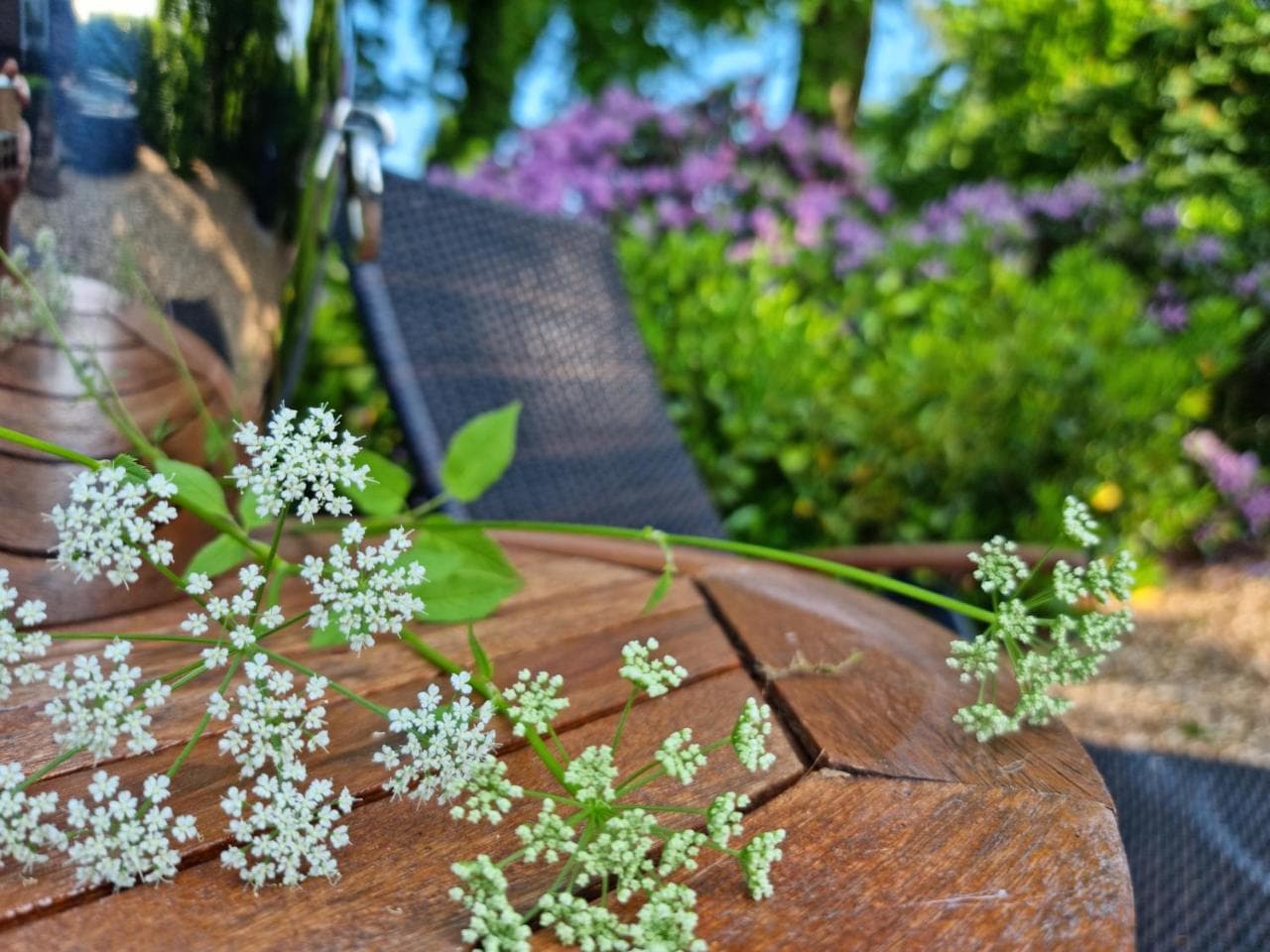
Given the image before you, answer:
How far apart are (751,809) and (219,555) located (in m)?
0.50

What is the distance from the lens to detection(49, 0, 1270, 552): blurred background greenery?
296 centimetres

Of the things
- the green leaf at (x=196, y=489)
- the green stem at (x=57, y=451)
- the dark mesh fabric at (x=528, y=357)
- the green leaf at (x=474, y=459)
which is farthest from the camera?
the dark mesh fabric at (x=528, y=357)

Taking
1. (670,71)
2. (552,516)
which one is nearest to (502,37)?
(670,71)

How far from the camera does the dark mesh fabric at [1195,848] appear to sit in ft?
4.10

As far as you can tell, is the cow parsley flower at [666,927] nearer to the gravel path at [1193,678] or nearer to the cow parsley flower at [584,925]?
the cow parsley flower at [584,925]

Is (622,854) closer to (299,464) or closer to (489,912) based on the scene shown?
(489,912)

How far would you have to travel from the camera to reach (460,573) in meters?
0.91

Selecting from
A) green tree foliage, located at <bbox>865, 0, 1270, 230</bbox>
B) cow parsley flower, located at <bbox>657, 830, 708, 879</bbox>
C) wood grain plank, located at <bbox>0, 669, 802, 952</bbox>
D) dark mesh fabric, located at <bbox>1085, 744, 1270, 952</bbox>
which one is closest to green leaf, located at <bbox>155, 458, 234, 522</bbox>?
wood grain plank, located at <bbox>0, 669, 802, 952</bbox>

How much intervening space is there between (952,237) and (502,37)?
15.0ft

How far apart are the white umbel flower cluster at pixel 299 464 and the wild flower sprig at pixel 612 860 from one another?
0.52 feet

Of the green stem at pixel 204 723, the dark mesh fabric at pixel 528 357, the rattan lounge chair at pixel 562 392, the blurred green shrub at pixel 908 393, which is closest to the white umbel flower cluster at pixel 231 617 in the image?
the green stem at pixel 204 723

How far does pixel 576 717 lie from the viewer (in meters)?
0.81

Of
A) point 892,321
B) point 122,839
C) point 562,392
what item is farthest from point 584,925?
point 892,321

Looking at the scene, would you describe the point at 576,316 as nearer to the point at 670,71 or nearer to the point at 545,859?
the point at 545,859
